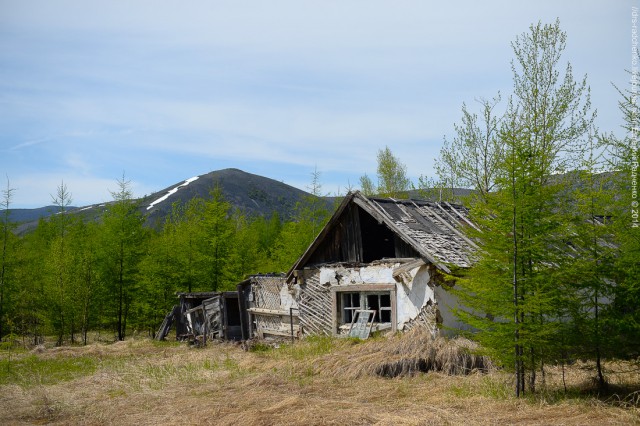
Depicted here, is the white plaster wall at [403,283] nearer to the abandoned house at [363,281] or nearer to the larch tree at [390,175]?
the abandoned house at [363,281]

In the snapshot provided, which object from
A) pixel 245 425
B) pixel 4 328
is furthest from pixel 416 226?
pixel 4 328

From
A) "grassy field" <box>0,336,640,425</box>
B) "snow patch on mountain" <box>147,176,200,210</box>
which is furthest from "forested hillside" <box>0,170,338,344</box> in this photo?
"snow patch on mountain" <box>147,176,200,210</box>

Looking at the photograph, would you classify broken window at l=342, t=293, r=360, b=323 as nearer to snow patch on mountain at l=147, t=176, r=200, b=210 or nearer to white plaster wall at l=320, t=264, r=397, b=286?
white plaster wall at l=320, t=264, r=397, b=286

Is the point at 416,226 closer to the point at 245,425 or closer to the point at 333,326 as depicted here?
the point at 333,326

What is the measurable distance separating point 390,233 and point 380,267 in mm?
2839

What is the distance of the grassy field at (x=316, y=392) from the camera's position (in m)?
8.98

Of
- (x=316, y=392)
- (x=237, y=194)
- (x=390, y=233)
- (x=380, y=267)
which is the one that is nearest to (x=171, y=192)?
(x=237, y=194)

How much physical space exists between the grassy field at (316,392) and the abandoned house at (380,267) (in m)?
1.39

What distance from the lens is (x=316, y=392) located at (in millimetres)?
11125

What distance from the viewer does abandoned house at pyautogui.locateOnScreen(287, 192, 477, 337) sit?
15.2 m

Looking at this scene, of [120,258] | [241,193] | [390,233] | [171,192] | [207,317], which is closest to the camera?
[390,233]

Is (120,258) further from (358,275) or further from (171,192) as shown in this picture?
(171,192)

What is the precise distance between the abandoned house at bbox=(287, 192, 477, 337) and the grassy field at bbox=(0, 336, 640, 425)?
1388 millimetres

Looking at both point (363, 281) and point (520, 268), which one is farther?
point (363, 281)
